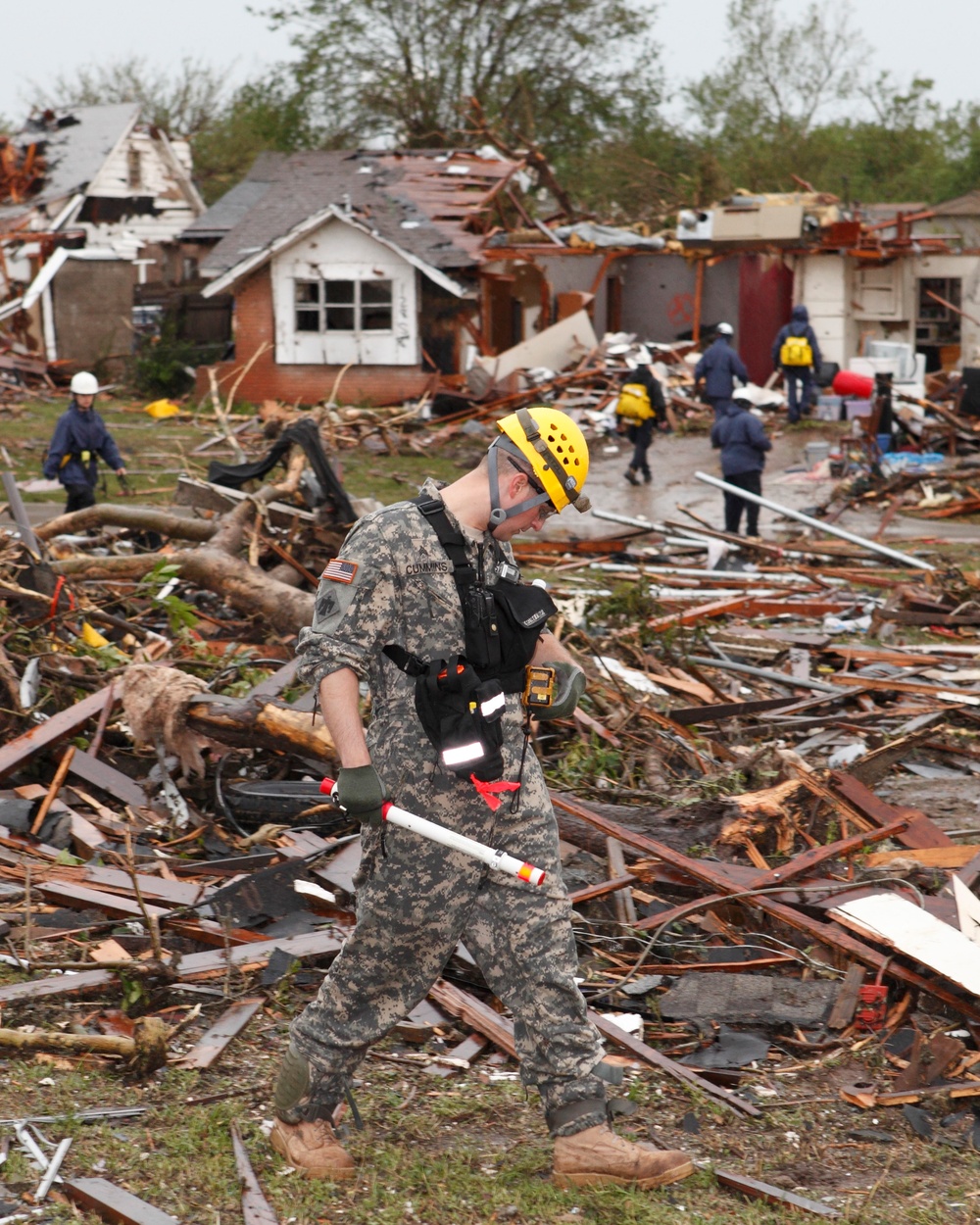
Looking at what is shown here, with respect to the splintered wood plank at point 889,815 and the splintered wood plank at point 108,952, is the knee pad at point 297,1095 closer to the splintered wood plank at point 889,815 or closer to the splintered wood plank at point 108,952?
the splintered wood plank at point 108,952

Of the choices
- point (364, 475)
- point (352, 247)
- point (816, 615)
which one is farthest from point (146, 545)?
point (352, 247)

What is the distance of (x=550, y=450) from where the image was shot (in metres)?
3.54

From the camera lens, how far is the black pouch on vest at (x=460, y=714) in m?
3.43

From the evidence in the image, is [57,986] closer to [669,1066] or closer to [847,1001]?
[669,1066]

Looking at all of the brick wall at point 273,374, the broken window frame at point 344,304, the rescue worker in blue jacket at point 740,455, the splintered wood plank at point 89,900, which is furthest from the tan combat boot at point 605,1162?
the broken window frame at point 344,304

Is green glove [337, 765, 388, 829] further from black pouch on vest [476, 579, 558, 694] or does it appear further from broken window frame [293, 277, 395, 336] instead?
broken window frame [293, 277, 395, 336]

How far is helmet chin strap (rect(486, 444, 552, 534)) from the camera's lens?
355 centimetres

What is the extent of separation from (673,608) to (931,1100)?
649cm

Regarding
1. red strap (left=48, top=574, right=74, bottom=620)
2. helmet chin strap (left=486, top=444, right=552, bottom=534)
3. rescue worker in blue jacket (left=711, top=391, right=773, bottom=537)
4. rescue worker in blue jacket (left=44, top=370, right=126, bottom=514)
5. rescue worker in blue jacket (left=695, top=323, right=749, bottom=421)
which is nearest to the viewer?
helmet chin strap (left=486, top=444, right=552, bottom=534)

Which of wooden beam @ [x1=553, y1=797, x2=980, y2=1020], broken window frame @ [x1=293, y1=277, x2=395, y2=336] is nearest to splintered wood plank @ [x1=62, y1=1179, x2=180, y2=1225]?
wooden beam @ [x1=553, y1=797, x2=980, y2=1020]

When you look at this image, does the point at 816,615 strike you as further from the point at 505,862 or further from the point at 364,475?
the point at 364,475

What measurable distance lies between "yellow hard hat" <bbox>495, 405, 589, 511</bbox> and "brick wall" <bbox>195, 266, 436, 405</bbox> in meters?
21.1

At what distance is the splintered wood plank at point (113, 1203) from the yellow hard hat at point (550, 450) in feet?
6.56

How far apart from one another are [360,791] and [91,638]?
4645mm
